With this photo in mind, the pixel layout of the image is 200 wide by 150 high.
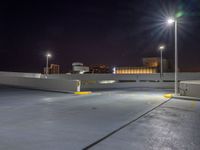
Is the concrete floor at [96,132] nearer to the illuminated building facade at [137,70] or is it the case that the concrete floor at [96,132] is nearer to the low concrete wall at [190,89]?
the low concrete wall at [190,89]

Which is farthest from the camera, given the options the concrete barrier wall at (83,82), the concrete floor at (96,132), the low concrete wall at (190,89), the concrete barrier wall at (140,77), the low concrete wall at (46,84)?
the concrete barrier wall at (140,77)

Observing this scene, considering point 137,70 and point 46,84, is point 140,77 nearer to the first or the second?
point 46,84

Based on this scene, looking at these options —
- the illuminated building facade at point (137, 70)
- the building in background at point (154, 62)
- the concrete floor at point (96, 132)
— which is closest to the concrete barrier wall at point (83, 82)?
the concrete floor at point (96, 132)

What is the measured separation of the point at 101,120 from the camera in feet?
24.4

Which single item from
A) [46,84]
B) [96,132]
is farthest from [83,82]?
[96,132]

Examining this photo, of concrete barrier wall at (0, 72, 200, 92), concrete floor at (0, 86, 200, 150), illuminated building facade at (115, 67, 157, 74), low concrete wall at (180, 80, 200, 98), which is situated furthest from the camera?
illuminated building facade at (115, 67, 157, 74)

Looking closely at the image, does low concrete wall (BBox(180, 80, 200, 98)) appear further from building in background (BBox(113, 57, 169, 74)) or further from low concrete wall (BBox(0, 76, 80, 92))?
building in background (BBox(113, 57, 169, 74))

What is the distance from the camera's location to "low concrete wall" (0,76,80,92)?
63.9ft

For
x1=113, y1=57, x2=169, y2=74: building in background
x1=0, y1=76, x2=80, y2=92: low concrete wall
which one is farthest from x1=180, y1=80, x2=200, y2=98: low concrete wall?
x1=113, y1=57, x2=169, y2=74: building in background

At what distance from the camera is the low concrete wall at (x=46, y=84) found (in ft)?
63.9

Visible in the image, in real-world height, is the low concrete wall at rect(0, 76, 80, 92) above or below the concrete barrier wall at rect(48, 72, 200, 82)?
below

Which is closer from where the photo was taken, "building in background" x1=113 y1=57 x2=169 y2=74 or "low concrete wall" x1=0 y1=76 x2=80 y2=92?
"low concrete wall" x1=0 y1=76 x2=80 y2=92

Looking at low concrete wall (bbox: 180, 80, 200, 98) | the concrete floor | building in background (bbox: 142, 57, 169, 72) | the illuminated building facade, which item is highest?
building in background (bbox: 142, 57, 169, 72)

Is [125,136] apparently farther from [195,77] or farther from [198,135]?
[195,77]
